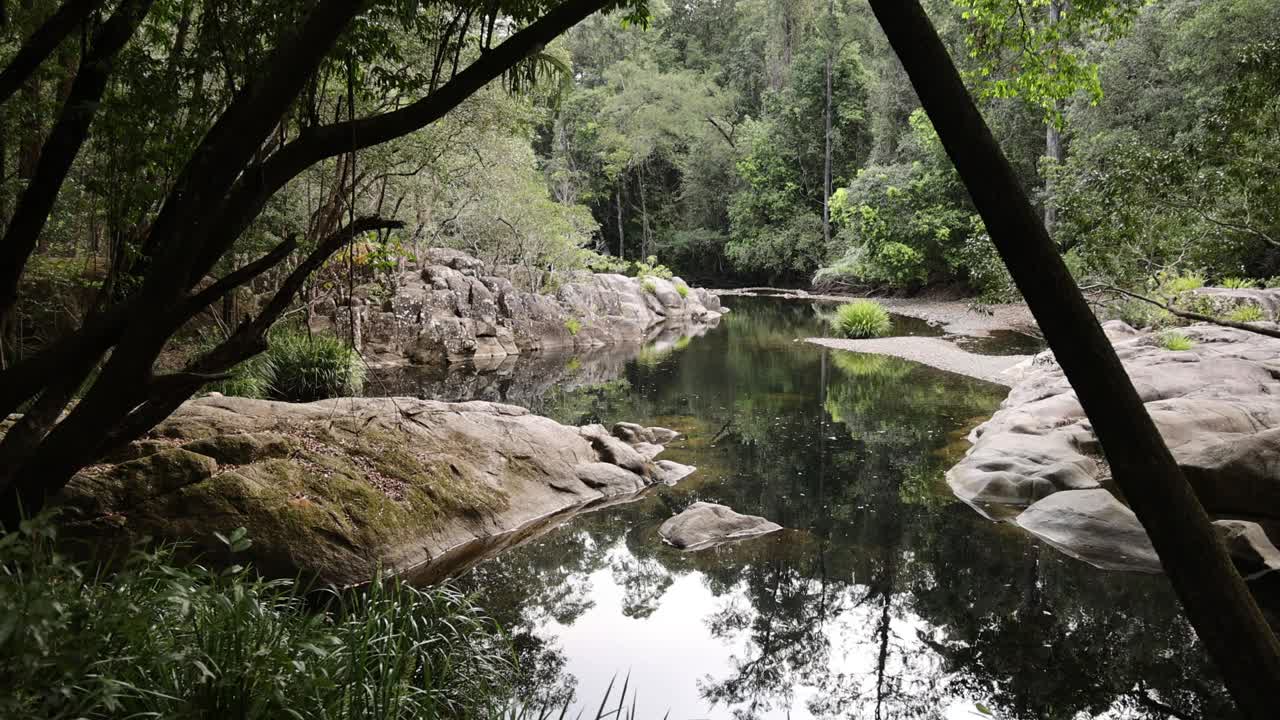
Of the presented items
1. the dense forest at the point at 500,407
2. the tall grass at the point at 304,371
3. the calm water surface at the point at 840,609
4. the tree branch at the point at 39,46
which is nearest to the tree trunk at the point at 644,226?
the dense forest at the point at 500,407

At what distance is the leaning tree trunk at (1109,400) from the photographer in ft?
6.15

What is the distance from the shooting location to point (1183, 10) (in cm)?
1791

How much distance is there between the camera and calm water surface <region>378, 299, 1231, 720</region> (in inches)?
182

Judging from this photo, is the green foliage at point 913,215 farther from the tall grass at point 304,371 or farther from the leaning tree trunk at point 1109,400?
the leaning tree trunk at point 1109,400

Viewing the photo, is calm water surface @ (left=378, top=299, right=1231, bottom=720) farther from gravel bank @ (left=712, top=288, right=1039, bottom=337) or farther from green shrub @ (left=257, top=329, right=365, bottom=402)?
gravel bank @ (left=712, top=288, right=1039, bottom=337)

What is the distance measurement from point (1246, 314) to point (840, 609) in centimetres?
1024

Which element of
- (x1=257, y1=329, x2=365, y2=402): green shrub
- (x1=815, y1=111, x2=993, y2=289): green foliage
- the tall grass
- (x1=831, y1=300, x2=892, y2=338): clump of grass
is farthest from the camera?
(x1=815, y1=111, x2=993, y2=289): green foliage

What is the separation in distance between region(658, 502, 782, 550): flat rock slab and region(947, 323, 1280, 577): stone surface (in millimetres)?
2349

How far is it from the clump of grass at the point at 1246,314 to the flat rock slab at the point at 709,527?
30.7 ft

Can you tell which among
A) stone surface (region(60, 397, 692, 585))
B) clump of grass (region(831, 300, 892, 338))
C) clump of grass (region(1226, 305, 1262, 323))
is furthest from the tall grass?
clump of grass (region(831, 300, 892, 338))

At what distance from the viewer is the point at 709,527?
7.07m

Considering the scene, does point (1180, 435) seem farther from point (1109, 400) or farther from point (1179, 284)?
point (1179, 284)

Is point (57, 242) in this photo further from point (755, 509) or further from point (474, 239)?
point (474, 239)

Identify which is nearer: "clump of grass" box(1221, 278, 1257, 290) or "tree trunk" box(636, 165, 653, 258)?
"clump of grass" box(1221, 278, 1257, 290)
